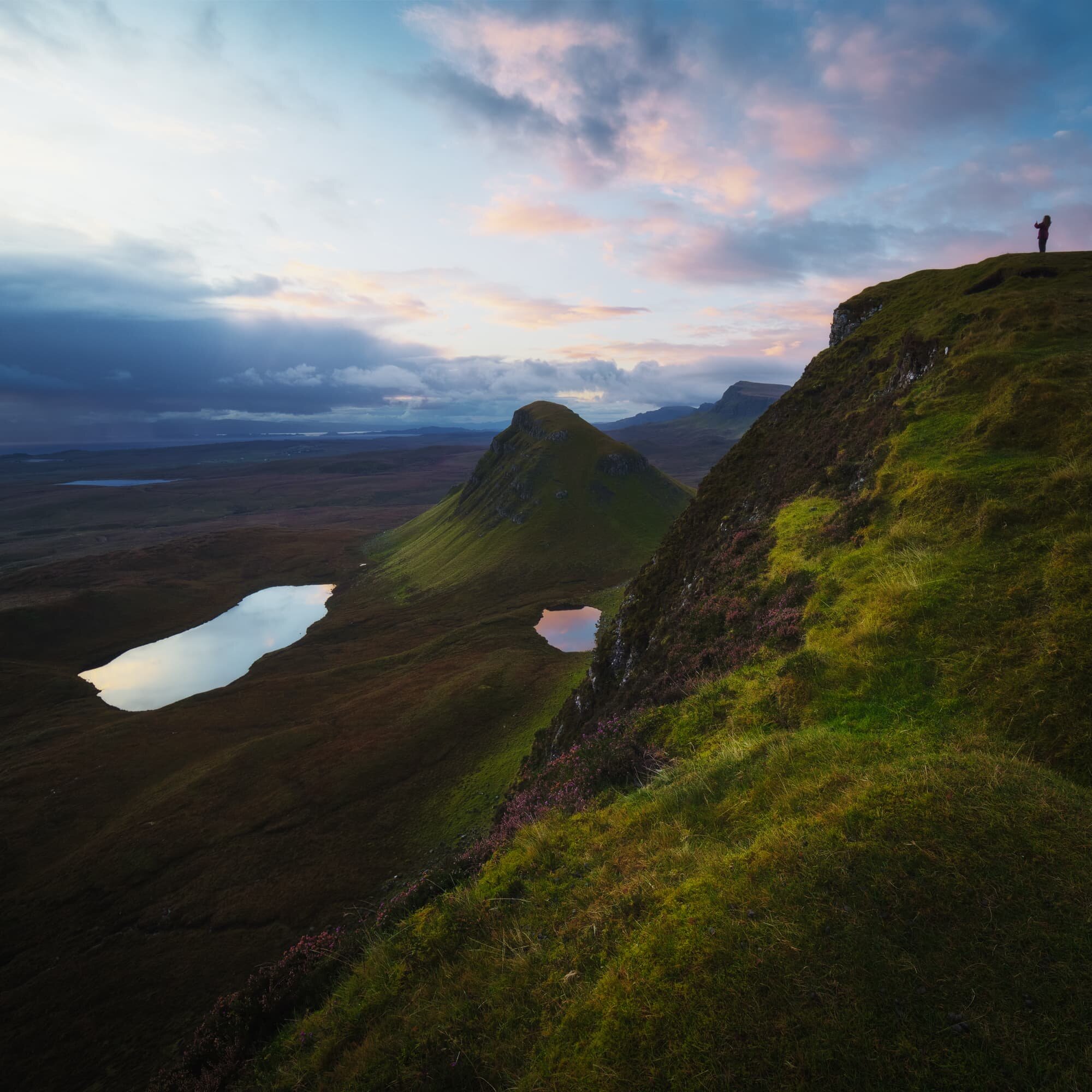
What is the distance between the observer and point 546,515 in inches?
4968

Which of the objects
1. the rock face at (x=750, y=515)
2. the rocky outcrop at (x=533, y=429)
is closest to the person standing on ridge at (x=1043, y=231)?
the rock face at (x=750, y=515)

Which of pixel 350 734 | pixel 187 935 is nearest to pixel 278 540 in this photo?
pixel 350 734

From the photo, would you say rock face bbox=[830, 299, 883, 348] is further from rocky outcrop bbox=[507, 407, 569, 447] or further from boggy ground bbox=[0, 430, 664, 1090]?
rocky outcrop bbox=[507, 407, 569, 447]

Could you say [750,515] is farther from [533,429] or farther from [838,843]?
[533,429]

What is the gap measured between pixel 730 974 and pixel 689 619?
14121 millimetres

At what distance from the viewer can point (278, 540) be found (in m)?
167

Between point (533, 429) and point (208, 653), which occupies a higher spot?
point (533, 429)

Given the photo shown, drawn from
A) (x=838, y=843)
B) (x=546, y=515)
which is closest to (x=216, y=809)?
(x=838, y=843)

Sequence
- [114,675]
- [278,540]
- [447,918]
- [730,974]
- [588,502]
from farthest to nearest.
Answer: [278,540] < [588,502] < [114,675] < [447,918] < [730,974]

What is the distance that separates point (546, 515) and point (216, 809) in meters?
93.8

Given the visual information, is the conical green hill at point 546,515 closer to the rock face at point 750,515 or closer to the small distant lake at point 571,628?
the small distant lake at point 571,628

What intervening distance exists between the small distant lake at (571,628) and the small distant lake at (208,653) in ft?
160

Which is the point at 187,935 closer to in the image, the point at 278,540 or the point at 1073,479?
the point at 1073,479

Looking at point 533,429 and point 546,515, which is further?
point 533,429
